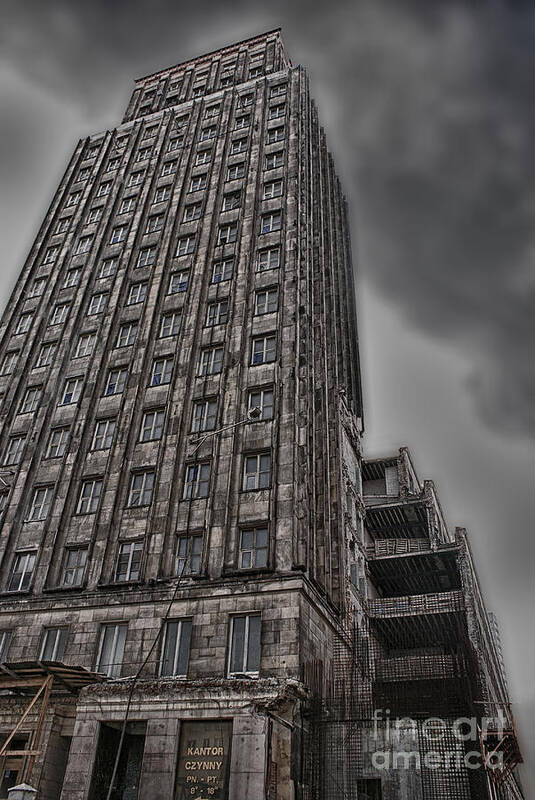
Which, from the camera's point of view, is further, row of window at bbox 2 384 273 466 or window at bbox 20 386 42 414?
window at bbox 20 386 42 414

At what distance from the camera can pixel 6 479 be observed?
38938mm

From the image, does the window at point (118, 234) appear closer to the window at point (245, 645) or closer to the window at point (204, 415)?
the window at point (204, 415)

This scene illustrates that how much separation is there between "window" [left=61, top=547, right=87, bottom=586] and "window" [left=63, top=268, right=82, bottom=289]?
23.2 meters

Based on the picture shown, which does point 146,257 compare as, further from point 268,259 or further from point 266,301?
point 266,301

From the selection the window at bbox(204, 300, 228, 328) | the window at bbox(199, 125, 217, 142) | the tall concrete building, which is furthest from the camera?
the window at bbox(199, 125, 217, 142)

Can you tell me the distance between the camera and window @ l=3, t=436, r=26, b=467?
39.9 meters

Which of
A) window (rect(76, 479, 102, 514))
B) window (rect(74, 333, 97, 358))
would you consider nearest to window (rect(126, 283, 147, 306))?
window (rect(74, 333, 97, 358))

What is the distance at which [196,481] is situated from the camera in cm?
3416

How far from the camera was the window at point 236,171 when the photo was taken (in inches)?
2042

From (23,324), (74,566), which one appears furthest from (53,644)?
(23,324)

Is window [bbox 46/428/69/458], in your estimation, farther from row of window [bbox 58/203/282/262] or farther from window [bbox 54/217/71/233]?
window [bbox 54/217/71/233]

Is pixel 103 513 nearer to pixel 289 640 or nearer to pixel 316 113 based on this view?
pixel 289 640

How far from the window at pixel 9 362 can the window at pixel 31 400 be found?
131 inches

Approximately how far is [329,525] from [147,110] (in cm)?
5288
